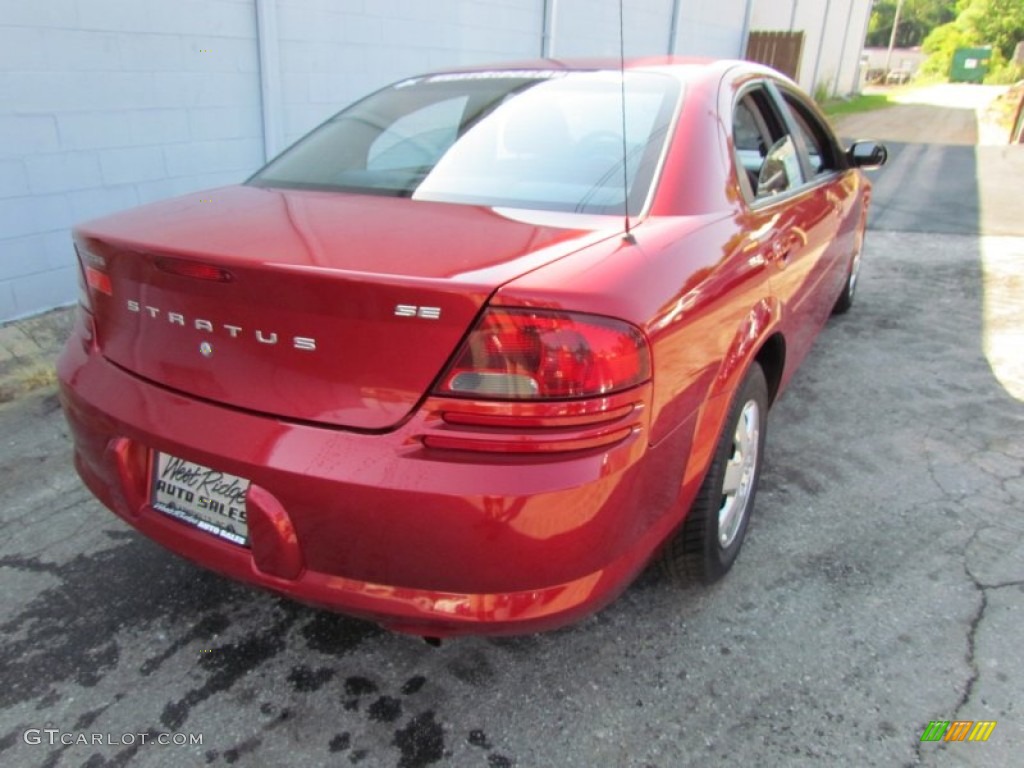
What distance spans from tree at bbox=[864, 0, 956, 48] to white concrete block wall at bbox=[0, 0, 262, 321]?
83.3m

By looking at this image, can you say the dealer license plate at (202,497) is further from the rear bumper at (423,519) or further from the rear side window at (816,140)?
the rear side window at (816,140)

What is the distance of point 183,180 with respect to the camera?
16.4 ft

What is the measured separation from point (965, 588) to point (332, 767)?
79.8 inches

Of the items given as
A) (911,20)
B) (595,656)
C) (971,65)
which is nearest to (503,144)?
(595,656)

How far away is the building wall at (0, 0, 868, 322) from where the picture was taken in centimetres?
411

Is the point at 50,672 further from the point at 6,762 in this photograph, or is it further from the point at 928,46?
the point at 928,46

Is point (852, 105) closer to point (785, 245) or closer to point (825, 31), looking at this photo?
point (825, 31)

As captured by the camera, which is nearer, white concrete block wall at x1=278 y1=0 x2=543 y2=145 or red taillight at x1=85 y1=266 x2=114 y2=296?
red taillight at x1=85 y1=266 x2=114 y2=296

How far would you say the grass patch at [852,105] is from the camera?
2155 centimetres

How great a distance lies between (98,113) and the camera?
4.41m

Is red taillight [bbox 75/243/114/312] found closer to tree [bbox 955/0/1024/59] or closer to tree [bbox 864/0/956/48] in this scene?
tree [bbox 955/0/1024/59]

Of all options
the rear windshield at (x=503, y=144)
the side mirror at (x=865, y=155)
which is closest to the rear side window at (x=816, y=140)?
the side mirror at (x=865, y=155)

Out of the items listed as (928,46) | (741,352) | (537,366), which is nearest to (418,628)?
(537,366)

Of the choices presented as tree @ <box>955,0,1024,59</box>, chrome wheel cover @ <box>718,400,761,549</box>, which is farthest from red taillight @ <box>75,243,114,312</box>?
tree @ <box>955,0,1024,59</box>
